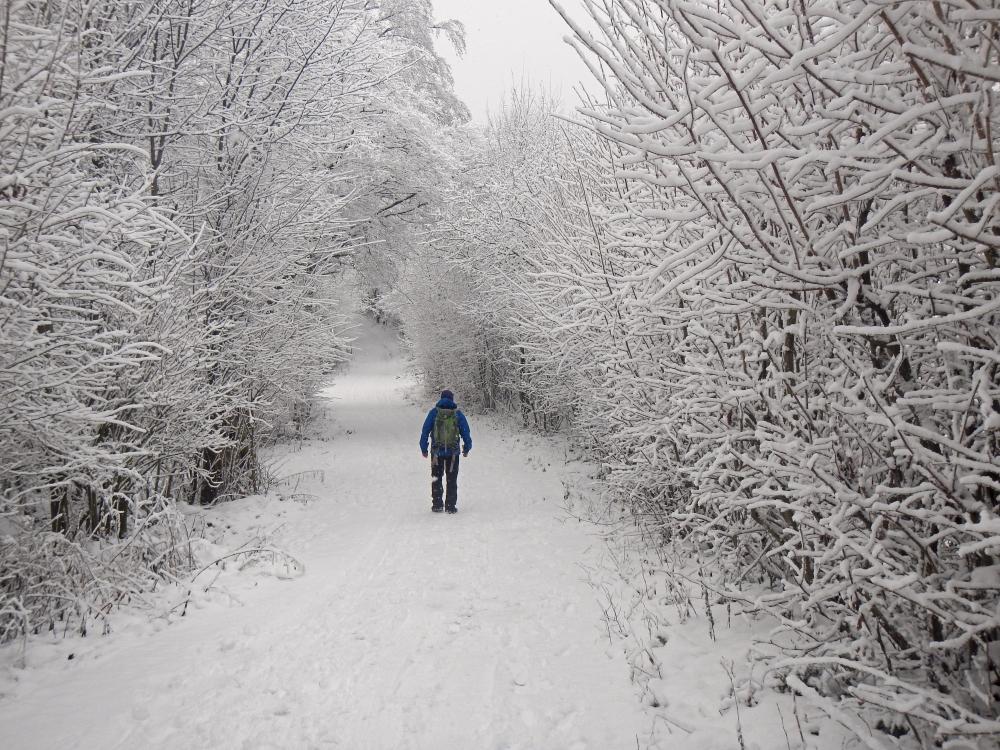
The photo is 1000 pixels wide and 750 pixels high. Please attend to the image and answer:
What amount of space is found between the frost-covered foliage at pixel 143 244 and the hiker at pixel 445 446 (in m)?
2.71

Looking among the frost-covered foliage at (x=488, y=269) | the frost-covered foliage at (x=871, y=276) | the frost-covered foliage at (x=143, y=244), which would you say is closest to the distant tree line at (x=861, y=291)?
the frost-covered foliage at (x=871, y=276)

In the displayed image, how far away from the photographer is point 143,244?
410 cm

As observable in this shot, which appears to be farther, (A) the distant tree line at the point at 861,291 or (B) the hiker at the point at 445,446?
(B) the hiker at the point at 445,446

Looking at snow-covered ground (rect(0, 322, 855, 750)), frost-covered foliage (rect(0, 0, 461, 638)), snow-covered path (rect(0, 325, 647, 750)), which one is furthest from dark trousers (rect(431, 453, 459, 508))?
frost-covered foliage (rect(0, 0, 461, 638))

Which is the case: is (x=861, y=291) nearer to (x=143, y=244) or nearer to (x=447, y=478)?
(x=143, y=244)

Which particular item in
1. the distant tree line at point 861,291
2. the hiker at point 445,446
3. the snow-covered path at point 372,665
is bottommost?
the snow-covered path at point 372,665

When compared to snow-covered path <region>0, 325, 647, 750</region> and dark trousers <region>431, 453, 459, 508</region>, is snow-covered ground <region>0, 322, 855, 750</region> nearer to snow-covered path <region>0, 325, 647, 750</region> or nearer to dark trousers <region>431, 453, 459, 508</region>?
snow-covered path <region>0, 325, 647, 750</region>

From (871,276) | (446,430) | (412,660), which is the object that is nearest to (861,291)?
(871,276)

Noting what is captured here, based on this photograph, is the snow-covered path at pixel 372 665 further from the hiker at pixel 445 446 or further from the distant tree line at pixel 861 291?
the distant tree line at pixel 861 291

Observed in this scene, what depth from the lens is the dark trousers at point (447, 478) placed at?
365 inches

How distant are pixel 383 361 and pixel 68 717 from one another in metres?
45.4

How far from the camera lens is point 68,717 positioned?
11.3 ft

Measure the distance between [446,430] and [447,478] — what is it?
82cm

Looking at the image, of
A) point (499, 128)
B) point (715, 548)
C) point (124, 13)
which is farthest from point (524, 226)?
point (715, 548)
